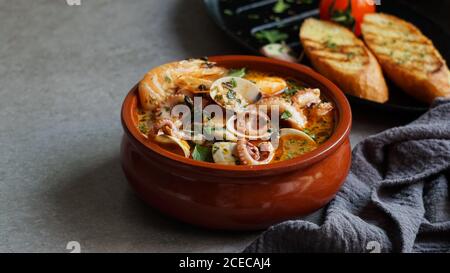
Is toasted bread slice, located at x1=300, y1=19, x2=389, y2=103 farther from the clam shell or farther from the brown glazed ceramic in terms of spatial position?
the clam shell

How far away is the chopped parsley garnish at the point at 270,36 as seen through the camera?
2973 mm

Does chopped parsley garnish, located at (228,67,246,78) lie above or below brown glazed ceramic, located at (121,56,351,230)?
above

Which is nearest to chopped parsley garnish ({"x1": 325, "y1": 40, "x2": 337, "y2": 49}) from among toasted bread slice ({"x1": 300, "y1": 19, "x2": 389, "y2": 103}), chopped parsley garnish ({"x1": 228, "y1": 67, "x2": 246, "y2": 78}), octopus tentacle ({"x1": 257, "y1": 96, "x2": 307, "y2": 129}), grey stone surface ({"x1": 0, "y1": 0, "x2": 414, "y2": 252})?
toasted bread slice ({"x1": 300, "y1": 19, "x2": 389, "y2": 103})

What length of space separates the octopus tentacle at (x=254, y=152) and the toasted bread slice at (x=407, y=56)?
3.02 ft

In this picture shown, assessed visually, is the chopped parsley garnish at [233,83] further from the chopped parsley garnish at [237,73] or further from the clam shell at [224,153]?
the clam shell at [224,153]

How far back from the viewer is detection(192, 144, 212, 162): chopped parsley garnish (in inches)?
77.1

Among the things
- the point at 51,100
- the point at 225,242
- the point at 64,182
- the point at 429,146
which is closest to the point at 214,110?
the point at 225,242

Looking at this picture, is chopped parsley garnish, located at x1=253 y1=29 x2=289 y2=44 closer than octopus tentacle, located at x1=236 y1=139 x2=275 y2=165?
No

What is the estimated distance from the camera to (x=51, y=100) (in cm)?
277

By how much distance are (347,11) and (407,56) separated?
0.38 metres

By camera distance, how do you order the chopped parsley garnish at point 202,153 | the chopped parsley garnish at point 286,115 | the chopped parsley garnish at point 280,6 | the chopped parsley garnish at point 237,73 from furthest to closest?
the chopped parsley garnish at point 280,6 → the chopped parsley garnish at point 237,73 → the chopped parsley garnish at point 286,115 → the chopped parsley garnish at point 202,153

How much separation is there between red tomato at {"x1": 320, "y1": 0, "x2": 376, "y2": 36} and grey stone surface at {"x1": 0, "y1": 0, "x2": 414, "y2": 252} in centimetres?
44

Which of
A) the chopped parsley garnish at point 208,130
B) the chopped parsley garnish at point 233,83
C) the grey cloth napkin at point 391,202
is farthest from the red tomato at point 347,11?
the chopped parsley garnish at point 208,130
